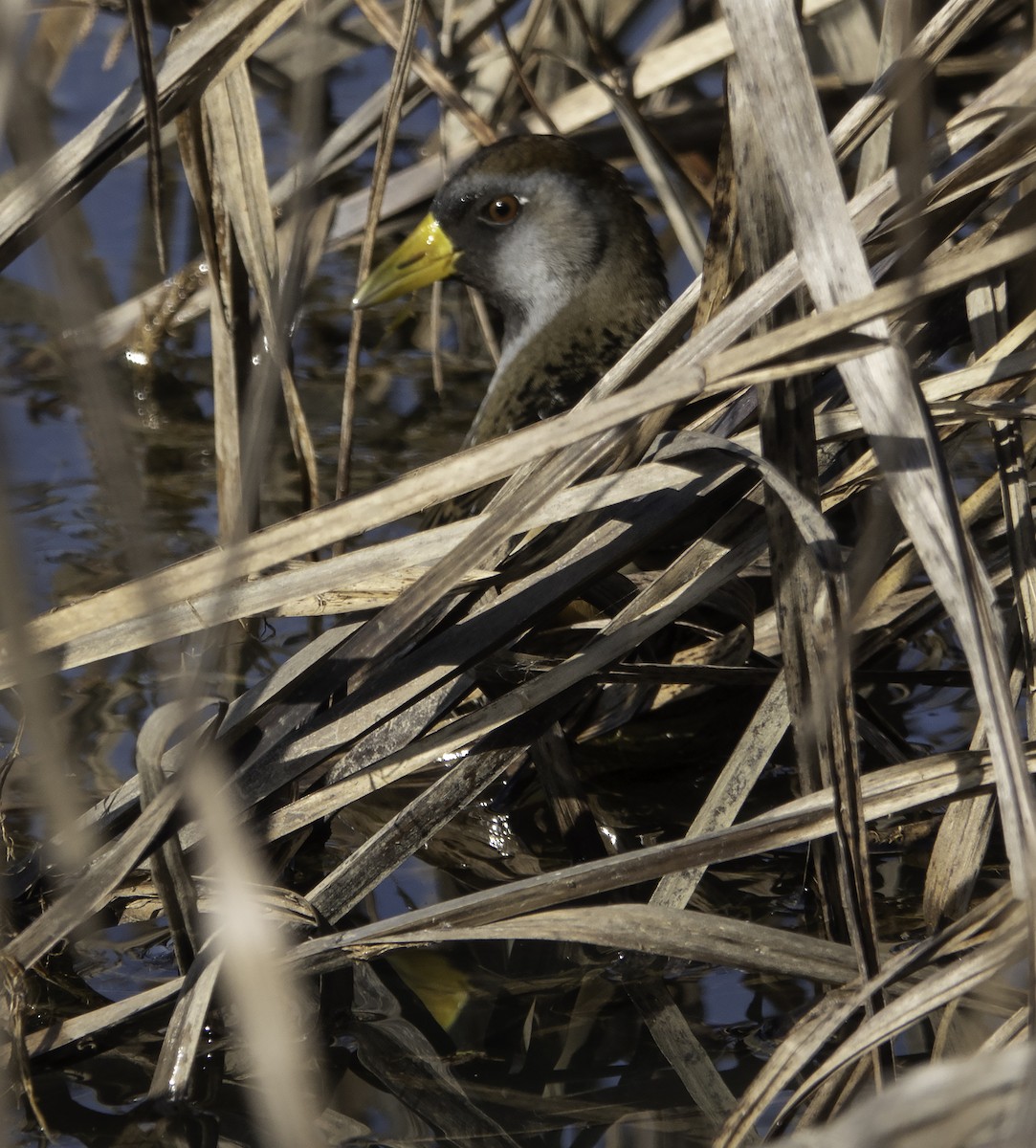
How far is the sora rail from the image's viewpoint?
3234 millimetres

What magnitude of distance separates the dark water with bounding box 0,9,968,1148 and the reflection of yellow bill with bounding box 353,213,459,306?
1.17 ft

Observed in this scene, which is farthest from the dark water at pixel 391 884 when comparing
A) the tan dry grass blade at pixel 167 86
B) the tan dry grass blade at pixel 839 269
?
the tan dry grass blade at pixel 839 269

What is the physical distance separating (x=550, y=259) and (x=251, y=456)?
7.60 feet

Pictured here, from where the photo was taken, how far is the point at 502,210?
11.0ft

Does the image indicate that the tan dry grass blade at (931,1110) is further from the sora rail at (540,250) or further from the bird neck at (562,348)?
the sora rail at (540,250)

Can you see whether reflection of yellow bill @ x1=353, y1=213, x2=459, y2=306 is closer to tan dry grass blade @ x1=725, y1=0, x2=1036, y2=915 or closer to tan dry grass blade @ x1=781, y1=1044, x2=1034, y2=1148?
tan dry grass blade @ x1=725, y1=0, x2=1036, y2=915

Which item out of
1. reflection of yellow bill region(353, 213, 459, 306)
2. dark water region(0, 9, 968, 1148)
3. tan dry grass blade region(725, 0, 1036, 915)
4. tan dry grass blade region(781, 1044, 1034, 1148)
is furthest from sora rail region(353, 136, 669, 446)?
tan dry grass blade region(781, 1044, 1034, 1148)

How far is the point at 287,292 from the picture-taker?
1126 millimetres

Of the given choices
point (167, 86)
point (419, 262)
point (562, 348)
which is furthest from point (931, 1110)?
point (419, 262)

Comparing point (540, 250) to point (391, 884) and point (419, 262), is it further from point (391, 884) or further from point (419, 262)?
point (391, 884)

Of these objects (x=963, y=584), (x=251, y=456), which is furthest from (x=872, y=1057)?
(x=251, y=456)

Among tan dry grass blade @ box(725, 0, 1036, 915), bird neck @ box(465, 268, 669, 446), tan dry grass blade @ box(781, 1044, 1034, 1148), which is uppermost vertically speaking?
bird neck @ box(465, 268, 669, 446)

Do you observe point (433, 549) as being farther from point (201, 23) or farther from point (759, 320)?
point (201, 23)

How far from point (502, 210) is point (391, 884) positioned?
1763 millimetres
